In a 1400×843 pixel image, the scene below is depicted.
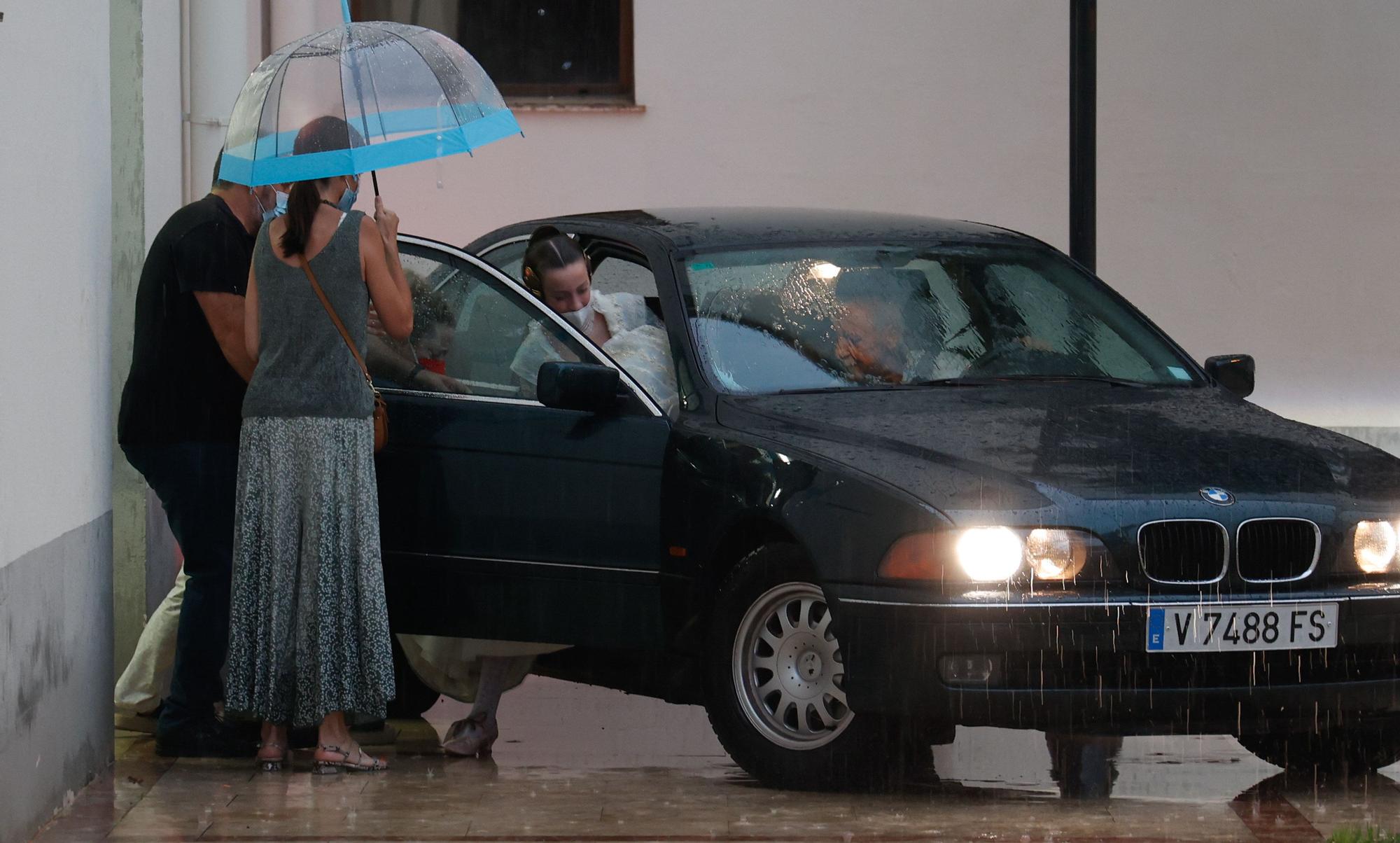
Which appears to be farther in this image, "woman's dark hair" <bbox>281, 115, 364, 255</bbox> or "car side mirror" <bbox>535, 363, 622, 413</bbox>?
"car side mirror" <bbox>535, 363, 622, 413</bbox>

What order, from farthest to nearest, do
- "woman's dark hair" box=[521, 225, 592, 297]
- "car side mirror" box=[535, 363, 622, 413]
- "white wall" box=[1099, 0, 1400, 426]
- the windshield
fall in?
"white wall" box=[1099, 0, 1400, 426] < "woman's dark hair" box=[521, 225, 592, 297] < the windshield < "car side mirror" box=[535, 363, 622, 413]

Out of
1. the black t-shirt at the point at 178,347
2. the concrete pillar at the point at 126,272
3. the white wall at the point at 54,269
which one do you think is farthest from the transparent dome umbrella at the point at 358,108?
the concrete pillar at the point at 126,272

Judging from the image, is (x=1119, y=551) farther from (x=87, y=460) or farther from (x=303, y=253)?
(x=87, y=460)

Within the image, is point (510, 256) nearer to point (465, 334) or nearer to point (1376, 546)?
point (465, 334)

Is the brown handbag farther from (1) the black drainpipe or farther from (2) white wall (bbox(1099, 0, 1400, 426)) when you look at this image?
(2) white wall (bbox(1099, 0, 1400, 426))

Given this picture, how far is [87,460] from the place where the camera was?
21.2ft

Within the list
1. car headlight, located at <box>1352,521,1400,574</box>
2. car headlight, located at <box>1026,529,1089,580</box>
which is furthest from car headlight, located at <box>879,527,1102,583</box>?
car headlight, located at <box>1352,521,1400,574</box>

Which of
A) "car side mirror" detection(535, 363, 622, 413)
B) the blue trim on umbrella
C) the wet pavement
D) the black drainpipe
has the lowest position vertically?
the wet pavement

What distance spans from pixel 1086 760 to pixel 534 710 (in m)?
2.11

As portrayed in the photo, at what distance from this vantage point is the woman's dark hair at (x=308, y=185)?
21.1 ft

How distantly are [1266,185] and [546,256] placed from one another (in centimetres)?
625

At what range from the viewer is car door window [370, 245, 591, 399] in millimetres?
7129

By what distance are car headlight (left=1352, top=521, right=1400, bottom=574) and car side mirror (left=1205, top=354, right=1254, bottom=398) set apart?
51.3 inches

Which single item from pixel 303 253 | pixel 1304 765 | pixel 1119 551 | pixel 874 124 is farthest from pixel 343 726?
pixel 874 124
